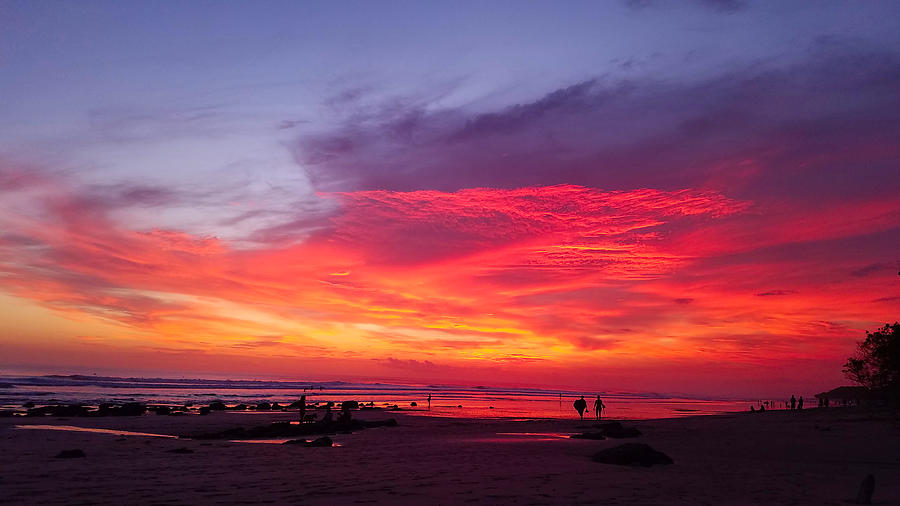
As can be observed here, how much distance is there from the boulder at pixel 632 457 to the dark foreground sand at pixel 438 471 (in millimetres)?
442

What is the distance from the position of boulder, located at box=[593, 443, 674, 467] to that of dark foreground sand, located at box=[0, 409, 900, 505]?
1.45 ft

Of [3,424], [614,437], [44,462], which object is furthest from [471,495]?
[3,424]

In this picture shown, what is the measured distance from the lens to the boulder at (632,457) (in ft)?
61.0

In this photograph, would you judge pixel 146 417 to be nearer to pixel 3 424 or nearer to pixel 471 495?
pixel 3 424

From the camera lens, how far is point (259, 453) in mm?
22328

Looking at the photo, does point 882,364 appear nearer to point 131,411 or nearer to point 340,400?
point 131,411

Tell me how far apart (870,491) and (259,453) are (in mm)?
19347

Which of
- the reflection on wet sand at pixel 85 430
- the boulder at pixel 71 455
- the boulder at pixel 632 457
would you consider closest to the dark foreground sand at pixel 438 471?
the boulder at pixel 71 455

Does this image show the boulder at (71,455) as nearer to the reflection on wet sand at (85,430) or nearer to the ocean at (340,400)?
the reflection on wet sand at (85,430)

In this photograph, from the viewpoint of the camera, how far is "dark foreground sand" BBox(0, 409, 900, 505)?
1336 cm

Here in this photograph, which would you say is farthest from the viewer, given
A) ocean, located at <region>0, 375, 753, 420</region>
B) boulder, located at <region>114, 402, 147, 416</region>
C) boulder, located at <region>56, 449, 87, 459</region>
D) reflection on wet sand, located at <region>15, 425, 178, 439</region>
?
ocean, located at <region>0, 375, 753, 420</region>

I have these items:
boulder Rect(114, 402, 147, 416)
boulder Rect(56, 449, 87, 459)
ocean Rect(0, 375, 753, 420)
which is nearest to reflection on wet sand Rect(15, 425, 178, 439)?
boulder Rect(56, 449, 87, 459)

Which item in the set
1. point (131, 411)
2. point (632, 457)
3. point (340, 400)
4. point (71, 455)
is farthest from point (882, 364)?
point (340, 400)

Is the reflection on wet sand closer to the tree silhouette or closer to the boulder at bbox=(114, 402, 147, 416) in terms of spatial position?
the boulder at bbox=(114, 402, 147, 416)
